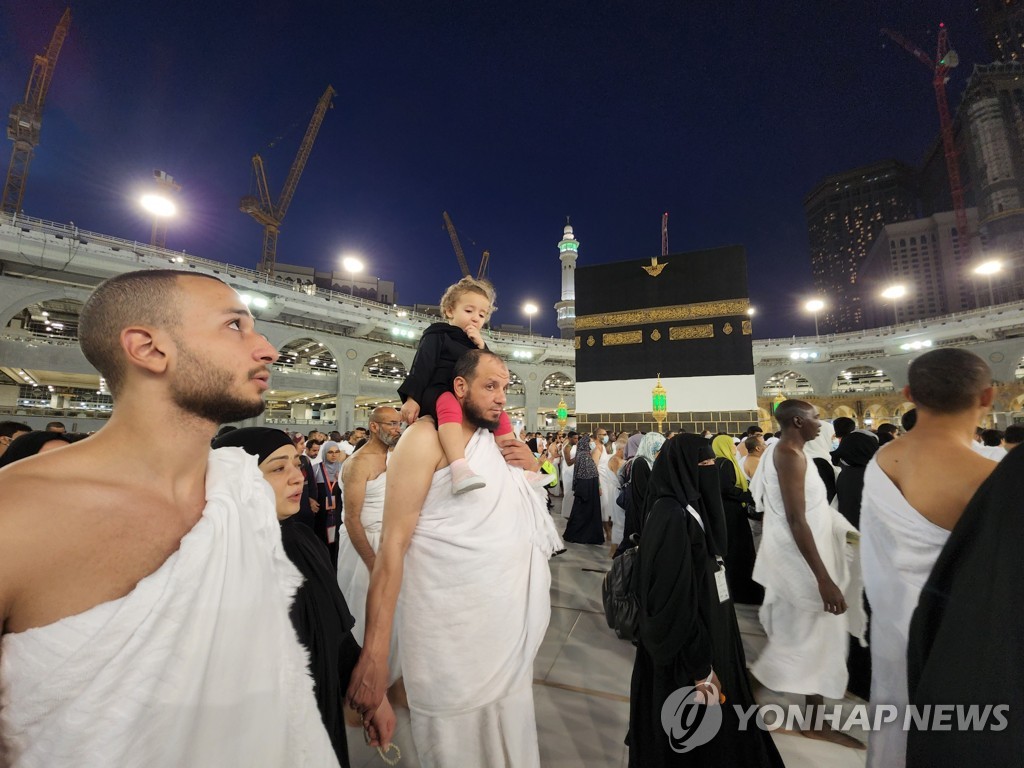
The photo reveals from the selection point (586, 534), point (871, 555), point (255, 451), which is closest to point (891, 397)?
point (586, 534)

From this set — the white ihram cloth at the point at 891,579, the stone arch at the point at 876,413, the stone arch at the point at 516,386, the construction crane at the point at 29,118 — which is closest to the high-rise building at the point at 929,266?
the stone arch at the point at 876,413

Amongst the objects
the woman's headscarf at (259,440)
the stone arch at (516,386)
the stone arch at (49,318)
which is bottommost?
the woman's headscarf at (259,440)

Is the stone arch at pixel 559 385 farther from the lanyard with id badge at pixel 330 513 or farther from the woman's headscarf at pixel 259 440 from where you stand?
the woman's headscarf at pixel 259 440

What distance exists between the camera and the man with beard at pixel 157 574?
1.99ft

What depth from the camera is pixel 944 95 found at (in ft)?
162

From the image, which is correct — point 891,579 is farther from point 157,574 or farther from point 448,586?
point 157,574

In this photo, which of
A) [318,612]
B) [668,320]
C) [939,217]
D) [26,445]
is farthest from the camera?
[939,217]

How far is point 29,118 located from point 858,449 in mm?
52310

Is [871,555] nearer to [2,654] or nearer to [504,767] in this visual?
[504,767]

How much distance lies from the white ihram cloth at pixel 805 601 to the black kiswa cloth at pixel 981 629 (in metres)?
1.39

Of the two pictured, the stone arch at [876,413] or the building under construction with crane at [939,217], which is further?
the building under construction with crane at [939,217]

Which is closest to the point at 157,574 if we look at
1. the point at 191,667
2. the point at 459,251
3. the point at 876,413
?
the point at 191,667

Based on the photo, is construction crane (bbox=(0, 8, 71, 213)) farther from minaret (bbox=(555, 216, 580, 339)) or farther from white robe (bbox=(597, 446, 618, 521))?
minaret (bbox=(555, 216, 580, 339))

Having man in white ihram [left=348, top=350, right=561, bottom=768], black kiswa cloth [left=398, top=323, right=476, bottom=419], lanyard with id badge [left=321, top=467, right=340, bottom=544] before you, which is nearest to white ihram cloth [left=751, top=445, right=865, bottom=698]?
man in white ihram [left=348, top=350, right=561, bottom=768]
